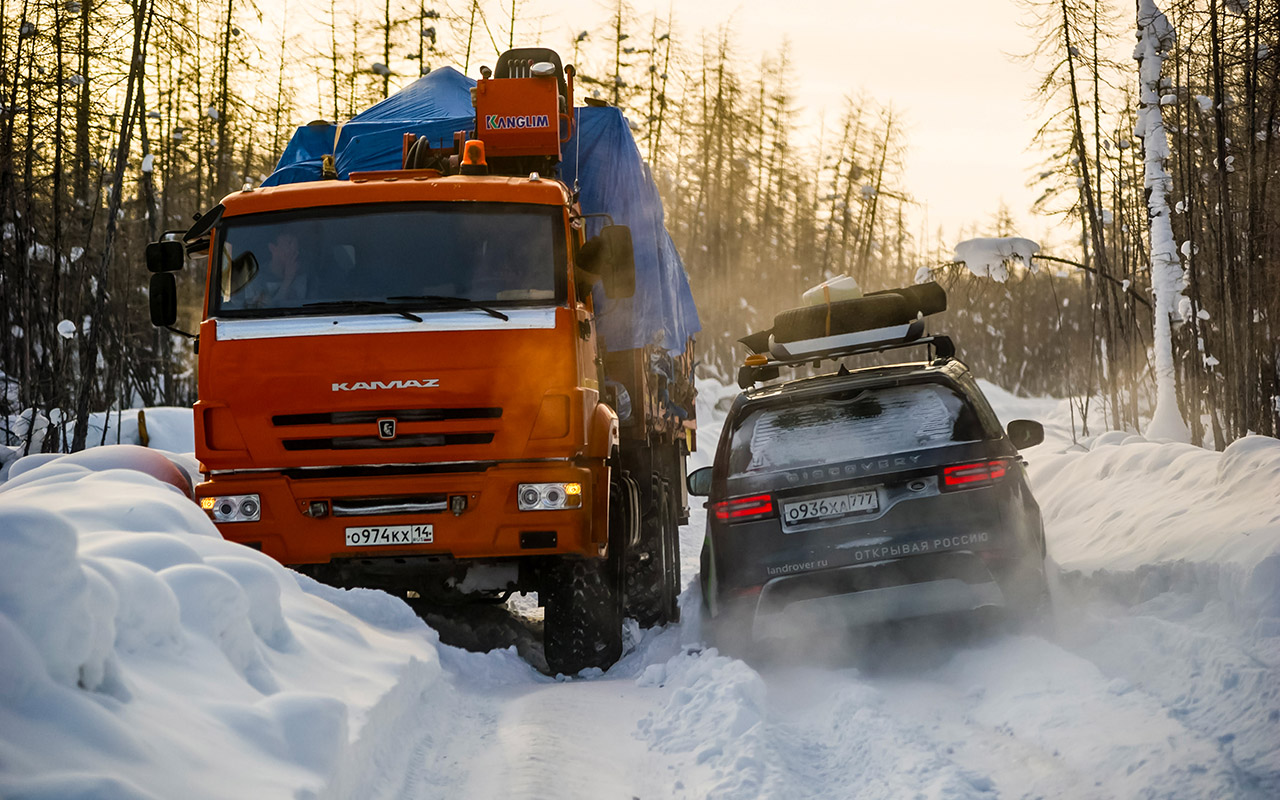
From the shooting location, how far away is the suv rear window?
630cm

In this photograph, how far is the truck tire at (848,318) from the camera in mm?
8867

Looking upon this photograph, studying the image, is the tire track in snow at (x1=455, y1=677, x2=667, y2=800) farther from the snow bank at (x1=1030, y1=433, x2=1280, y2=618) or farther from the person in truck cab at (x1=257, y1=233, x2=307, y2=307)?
the snow bank at (x1=1030, y1=433, x2=1280, y2=618)

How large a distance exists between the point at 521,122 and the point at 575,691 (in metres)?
4.62

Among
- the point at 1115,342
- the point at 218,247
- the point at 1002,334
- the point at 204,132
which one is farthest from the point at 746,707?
the point at 1002,334

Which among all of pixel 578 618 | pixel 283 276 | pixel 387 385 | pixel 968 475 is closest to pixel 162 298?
pixel 283 276

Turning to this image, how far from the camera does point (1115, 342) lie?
19.9 meters

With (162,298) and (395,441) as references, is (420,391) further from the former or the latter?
(162,298)

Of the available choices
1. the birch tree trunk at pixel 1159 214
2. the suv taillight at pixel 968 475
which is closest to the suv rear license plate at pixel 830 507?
the suv taillight at pixel 968 475

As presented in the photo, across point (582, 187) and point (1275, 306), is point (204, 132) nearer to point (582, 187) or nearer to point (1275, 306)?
point (582, 187)

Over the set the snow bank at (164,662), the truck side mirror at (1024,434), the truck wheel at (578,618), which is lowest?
the truck wheel at (578,618)

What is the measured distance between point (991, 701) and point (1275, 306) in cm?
1173

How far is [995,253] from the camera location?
1700 centimetres

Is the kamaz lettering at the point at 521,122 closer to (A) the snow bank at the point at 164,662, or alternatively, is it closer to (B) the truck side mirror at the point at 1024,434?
(A) the snow bank at the point at 164,662

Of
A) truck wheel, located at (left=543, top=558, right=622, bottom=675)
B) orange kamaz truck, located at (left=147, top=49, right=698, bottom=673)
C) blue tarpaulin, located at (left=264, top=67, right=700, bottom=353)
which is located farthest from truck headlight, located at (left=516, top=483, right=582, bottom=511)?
blue tarpaulin, located at (left=264, top=67, right=700, bottom=353)
